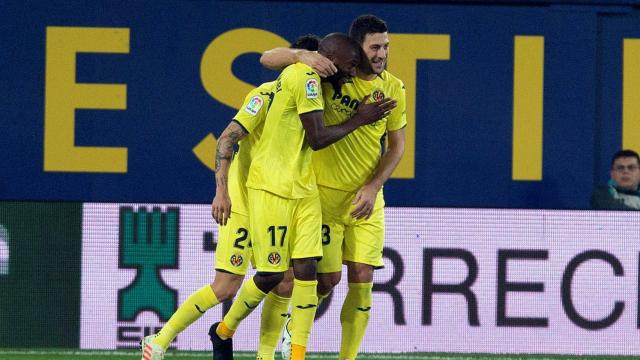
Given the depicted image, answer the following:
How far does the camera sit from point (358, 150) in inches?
280

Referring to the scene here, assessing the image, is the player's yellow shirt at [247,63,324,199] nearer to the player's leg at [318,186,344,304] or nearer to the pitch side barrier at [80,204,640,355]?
the player's leg at [318,186,344,304]

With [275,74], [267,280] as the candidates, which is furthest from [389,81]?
[275,74]

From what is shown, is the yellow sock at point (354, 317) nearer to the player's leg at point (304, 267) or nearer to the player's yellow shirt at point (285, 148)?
the player's leg at point (304, 267)

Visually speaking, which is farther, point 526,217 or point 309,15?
point 309,15

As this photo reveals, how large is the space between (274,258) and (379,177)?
0.72 meters

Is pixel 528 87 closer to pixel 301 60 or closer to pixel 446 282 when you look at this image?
pixel 446 282

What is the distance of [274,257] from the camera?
269 inches

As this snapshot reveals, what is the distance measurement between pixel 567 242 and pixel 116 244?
9.41ft

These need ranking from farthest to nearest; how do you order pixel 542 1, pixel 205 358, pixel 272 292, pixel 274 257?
pixel 542 1
pixel 205 358
pixel 272 292
pixel 274 257

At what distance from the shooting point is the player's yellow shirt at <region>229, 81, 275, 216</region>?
689cm

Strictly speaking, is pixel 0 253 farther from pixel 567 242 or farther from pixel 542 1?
pixel 542 1

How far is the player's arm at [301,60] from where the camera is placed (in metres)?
6.70

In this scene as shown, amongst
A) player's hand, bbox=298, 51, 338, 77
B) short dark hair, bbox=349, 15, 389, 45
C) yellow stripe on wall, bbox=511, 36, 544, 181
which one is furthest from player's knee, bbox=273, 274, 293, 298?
yellow stripe on wall, bbox=511, 36, 544, 181

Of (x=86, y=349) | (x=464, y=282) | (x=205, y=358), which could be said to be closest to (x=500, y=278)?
(x=464, y=282)
